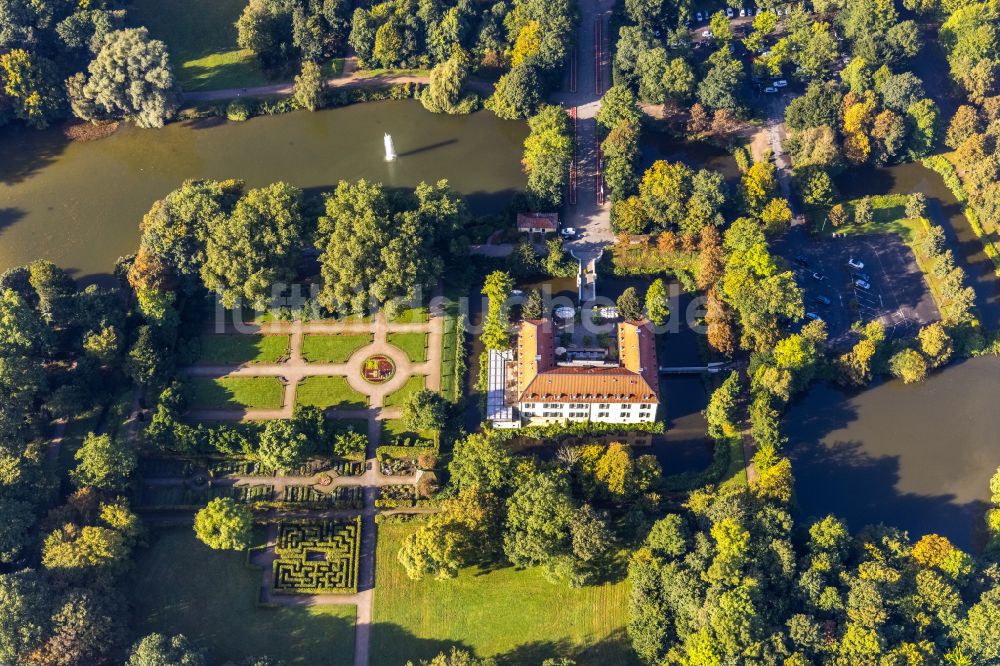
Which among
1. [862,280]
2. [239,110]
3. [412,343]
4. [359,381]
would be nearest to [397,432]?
[359,381]

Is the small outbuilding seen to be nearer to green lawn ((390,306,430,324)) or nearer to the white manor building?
the white manor building

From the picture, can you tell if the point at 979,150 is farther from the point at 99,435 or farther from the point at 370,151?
the point at 99,435

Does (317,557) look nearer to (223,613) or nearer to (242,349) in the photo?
(223,613)

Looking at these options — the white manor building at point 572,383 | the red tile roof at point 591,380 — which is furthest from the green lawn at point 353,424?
the red tile roof at point 591,380

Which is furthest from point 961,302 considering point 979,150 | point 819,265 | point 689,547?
point 689,547

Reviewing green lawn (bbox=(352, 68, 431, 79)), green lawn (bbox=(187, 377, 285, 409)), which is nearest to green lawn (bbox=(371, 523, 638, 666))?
green lawn (bbox=(187, 377, 285, 409))
